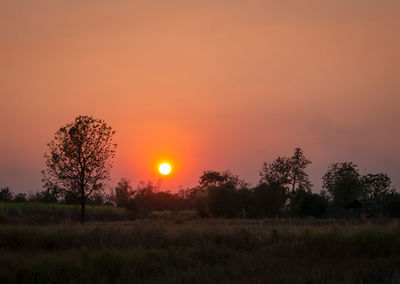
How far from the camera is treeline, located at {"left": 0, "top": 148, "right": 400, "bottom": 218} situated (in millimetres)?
58375

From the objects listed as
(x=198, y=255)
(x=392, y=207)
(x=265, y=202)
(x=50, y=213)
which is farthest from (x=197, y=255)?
(x=392, y=207)

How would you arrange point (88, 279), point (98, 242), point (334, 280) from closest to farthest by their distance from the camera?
1. point (334, 280)
2. point (88, 279)
3. point (98, 242)

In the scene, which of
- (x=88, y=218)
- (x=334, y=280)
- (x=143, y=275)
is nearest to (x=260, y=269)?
(x=334, y=280)

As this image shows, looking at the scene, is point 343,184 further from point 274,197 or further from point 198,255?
point 198,255

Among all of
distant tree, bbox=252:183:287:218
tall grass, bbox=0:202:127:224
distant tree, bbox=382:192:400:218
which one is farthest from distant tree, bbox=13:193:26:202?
→ distant tree, bbox=382:192:400:218

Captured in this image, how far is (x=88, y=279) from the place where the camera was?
14.2 metres

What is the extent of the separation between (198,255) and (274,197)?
43.9m

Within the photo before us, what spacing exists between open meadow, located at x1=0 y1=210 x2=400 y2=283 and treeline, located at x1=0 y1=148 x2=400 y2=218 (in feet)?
61.1

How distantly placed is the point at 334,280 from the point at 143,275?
6059 mm

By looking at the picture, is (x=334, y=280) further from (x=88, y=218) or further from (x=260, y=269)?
(x=88, y=218)

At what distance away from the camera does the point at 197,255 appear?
17.4m

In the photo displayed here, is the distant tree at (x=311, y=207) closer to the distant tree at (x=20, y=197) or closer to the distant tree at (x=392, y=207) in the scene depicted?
the distant tree at (x=392, y=207)

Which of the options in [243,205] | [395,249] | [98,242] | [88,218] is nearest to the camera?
[395,249]

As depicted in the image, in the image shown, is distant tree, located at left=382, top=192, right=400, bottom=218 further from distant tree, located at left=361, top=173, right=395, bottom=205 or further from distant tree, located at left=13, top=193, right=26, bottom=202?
distant tree, located at left=13, top=193, right=26, bottom=202
